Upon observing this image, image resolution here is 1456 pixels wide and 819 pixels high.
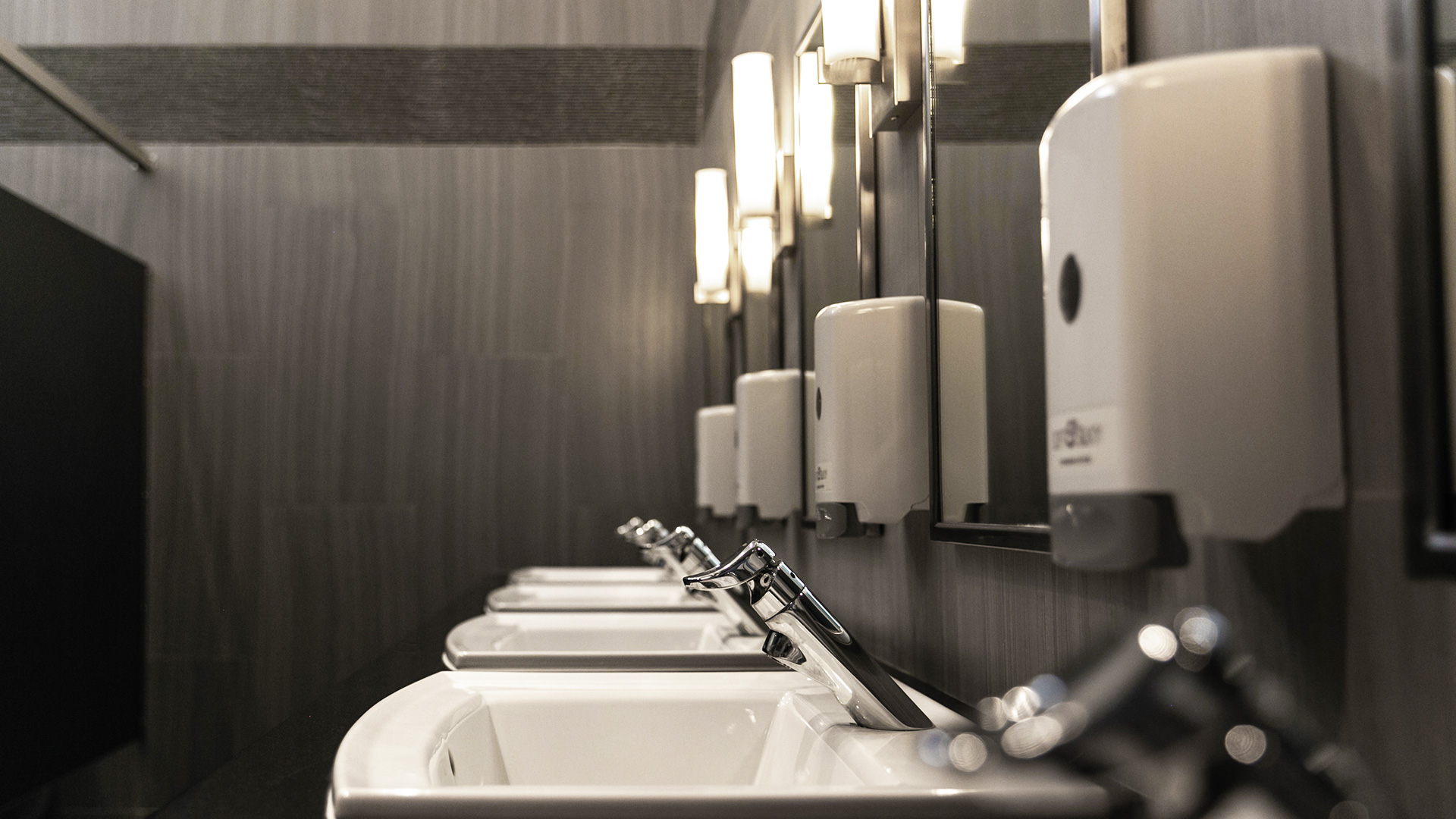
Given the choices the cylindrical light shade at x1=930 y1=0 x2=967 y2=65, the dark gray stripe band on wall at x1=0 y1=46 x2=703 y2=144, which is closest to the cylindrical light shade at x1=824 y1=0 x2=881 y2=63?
the cylindrical light shade at x1=930 y1=0 x2=967 y2=65

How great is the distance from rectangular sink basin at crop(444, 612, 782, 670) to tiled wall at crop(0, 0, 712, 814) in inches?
57.9

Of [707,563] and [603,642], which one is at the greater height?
[707,563]

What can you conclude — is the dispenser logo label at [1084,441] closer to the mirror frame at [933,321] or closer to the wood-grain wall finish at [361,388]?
the mirror frame at [933,321]

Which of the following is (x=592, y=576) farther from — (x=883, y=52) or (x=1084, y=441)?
(x=1084, y=441)

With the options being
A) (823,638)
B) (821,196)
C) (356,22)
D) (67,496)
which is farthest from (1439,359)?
(356,22)

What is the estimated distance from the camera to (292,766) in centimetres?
71

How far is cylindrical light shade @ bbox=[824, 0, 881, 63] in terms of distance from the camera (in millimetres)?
1175

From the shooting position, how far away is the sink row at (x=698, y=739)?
538mm

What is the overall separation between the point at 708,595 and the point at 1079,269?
137 cm

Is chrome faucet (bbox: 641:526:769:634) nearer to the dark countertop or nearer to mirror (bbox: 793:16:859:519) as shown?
mirror (bbox: 793:16:859:519)

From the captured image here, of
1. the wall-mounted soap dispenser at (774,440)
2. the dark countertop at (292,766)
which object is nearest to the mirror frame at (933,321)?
the dark countertop at (292,766)

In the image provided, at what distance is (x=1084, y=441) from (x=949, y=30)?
→ 0.61m

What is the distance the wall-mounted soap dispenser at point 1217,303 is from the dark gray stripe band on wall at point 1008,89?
0.87ft

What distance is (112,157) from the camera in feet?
10.7
